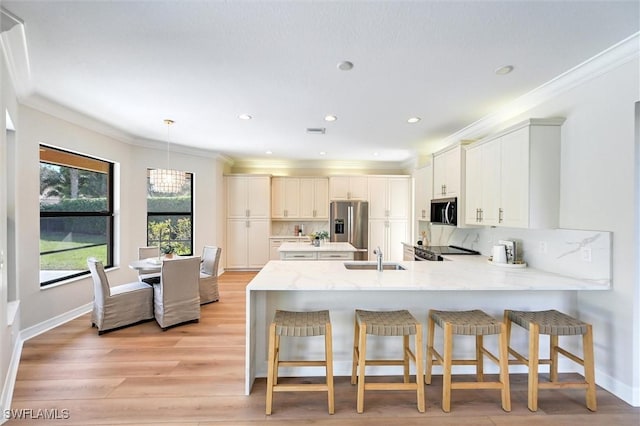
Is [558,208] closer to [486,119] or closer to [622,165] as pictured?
[622,165]

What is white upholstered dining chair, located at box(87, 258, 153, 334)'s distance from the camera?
3285 mm

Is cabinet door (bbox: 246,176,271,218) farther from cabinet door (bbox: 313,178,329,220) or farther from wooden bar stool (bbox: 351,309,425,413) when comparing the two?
wooden bar stool (bbox: 351,309,425,413)

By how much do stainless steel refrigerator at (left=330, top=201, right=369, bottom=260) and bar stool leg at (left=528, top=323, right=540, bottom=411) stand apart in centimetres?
442

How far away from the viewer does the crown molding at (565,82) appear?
2.05 m

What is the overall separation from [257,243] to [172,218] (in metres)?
1.82

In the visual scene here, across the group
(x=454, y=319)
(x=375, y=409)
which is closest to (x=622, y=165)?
(x=454, y=319)

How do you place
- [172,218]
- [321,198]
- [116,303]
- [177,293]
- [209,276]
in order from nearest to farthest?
[116,303], [177,293], [209,276], [172,218], [321,198]

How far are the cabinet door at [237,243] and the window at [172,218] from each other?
1.03 m

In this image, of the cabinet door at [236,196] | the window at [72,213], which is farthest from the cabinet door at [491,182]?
the window at [72,213]

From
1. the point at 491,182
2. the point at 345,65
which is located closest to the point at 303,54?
the point at 345,65

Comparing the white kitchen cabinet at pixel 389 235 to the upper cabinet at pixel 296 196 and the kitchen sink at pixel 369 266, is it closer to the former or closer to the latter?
the upper cabinet at pixel 296 196

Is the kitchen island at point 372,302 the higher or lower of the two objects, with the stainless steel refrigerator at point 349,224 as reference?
lower

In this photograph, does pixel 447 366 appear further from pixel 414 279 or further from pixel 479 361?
pixel 414 279

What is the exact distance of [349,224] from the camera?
21.3 feet
